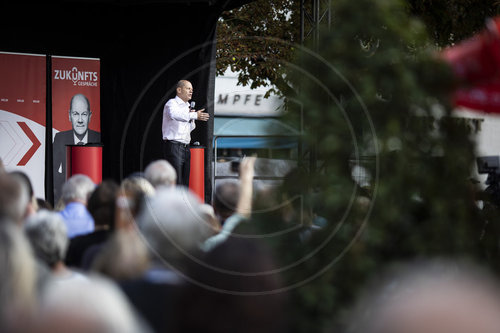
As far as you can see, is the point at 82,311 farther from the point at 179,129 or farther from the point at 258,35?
the point at 258,35

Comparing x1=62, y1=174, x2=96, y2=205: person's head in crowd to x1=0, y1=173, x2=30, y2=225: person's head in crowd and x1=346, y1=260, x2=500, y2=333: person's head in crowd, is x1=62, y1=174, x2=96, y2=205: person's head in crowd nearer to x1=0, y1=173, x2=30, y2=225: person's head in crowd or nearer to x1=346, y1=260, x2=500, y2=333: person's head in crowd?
x1=0, y1=173, x2=30, y2=225: person's head in crowd

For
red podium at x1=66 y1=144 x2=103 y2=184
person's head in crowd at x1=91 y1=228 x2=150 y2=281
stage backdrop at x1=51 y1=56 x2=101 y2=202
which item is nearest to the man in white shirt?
red podium at x1=66 y1=144 x2=103 y2=184

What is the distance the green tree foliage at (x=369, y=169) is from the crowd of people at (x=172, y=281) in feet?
0.34

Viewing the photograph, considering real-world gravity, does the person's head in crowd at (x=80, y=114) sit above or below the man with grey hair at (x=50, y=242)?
above

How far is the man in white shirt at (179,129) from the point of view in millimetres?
7496

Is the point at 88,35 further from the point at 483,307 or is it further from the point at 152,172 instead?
the point at 483,307

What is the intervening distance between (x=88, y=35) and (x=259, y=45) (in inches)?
179

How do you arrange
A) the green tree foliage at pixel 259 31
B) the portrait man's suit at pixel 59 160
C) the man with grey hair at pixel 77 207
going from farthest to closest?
1. the green tree foliage at pixel 259 31
2. the portrait man's suit at pixel 59 160
3. the man with grey hair at pixel 77 207

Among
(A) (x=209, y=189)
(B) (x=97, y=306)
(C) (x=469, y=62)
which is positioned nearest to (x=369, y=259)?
(C) (x=469, y=62)

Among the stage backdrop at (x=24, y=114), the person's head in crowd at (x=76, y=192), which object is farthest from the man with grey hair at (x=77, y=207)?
the stage backdrop at (x=24, y=114)

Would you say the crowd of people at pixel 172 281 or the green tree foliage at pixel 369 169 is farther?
the green tree foliage at pixel 369 169

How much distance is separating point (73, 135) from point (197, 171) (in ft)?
6.52

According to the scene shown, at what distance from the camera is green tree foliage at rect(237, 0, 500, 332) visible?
2023 millimetres

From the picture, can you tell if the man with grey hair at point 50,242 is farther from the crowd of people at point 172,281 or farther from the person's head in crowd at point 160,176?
the person's head in crowd at point 160,176
